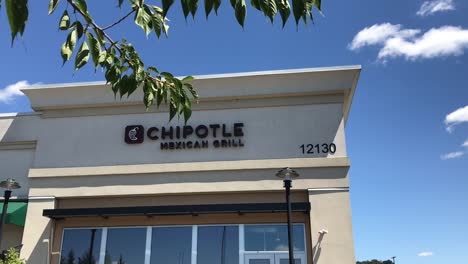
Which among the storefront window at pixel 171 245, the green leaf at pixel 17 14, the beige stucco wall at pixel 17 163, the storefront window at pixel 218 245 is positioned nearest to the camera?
the green leaf at pixel 17 14

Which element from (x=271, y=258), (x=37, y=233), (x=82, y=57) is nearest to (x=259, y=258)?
(x=271, y=258)

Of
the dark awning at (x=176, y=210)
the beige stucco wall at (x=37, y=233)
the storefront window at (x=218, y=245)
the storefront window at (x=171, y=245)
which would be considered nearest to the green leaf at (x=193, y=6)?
the dark awning at (x=176, y=210)

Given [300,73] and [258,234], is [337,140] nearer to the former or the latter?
[300,73]

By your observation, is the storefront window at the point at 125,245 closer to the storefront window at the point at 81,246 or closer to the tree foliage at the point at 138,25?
the storefront window at the point at 81,246

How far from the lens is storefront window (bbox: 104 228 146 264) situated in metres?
15.1

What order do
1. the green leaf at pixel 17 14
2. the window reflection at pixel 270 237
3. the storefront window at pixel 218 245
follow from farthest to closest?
the storefront window at pixel 218 245 < the window reflection at pixel 270 237 < the green leaf at pixel 17 14

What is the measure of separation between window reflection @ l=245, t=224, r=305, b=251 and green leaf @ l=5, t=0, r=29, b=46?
13069mm

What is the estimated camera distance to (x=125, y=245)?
15.3 m

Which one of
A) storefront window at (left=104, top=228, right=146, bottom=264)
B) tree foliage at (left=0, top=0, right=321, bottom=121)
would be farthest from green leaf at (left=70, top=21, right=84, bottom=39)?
storefront window at (left=104, top=228, right=146, bottom=264)

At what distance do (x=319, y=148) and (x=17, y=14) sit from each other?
44.2 ft

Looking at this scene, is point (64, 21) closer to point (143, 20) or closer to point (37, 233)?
point (143, 20)

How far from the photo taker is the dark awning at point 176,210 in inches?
562

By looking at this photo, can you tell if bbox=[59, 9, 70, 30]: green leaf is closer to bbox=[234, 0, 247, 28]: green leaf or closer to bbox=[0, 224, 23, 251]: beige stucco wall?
bbox=[234, 0, 247, 28]: green leaf

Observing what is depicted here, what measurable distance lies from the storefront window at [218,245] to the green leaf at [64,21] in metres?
12.2
